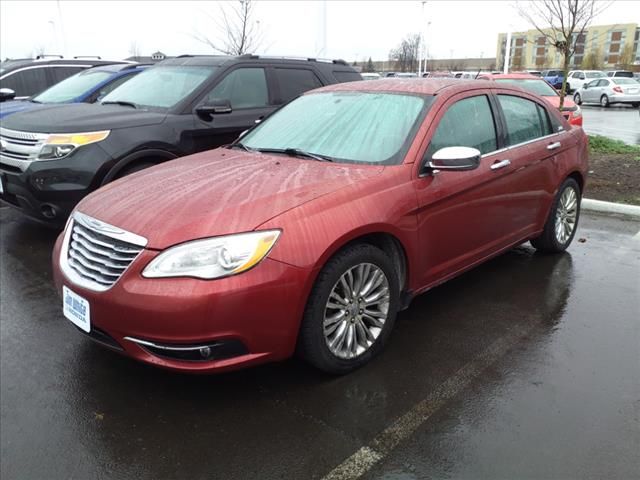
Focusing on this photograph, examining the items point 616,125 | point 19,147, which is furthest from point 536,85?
point 19,147

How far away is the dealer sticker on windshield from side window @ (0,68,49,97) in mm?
8390

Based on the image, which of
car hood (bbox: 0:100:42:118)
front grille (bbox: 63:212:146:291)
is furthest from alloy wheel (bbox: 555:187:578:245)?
car hood (bbox: 0:100:42:118)

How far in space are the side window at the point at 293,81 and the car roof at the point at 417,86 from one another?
2.29 meters

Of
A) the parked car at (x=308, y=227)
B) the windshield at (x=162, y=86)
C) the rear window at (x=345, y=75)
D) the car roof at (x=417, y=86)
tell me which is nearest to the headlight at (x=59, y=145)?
the windshield at (x=162, y=86)

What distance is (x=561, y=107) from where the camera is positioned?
10469 mm

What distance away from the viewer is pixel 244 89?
631 cm

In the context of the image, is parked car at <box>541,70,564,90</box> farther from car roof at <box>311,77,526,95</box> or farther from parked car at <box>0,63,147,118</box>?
car roof at <box>311,77,526,95</box>

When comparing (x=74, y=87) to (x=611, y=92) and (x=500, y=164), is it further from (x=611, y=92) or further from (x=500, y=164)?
(x=611, y=92)

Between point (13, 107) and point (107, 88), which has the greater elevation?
point (107, 88)

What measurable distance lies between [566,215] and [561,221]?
0.11 m

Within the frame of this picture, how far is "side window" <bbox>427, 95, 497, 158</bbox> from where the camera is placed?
367cm

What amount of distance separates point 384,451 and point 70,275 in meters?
1.87

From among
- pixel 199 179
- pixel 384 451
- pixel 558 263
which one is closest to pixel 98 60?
pixel 199 179

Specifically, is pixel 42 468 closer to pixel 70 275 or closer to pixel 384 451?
pixel 70 275
